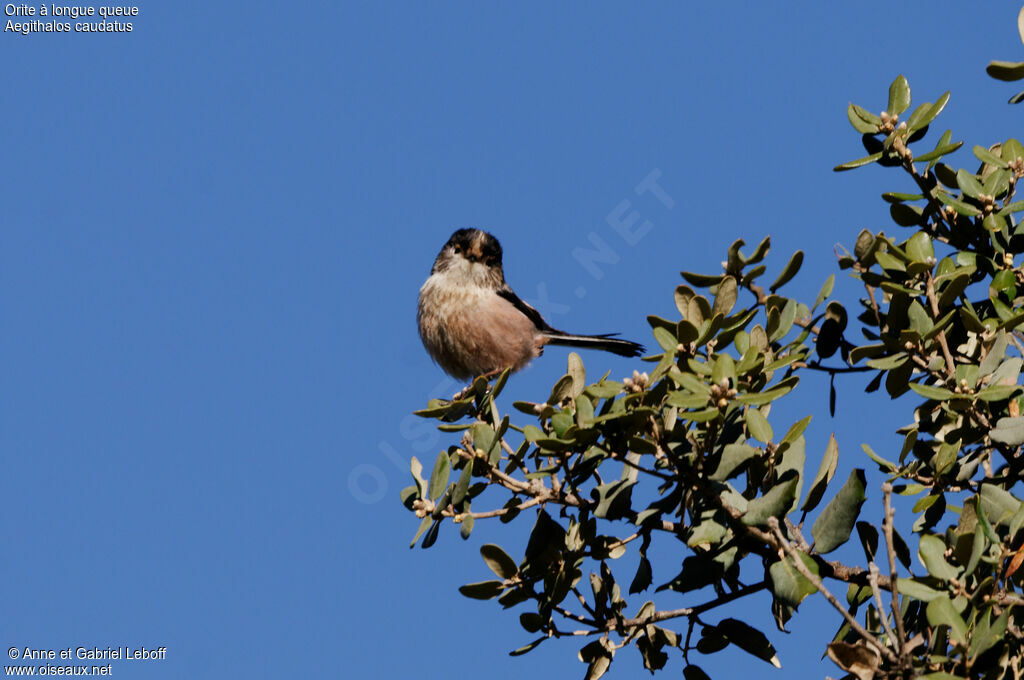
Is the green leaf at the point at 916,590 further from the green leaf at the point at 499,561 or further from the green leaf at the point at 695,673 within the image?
the green leaf at the point at 499,561

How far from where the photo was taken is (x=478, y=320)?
20.5 ft

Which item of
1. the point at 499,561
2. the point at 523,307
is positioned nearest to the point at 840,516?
the point at 499,561

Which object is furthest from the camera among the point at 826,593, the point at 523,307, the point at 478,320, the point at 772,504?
the point at 523,307

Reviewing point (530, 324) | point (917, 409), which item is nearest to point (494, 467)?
point (917, 409)

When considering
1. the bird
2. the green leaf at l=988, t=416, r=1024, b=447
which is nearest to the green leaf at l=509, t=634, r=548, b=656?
the green leaf at l=988, t=416, r=1024, b=447

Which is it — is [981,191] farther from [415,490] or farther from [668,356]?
[415,490]

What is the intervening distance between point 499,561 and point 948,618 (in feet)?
4.16

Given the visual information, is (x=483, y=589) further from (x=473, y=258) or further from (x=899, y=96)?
(x=473, y=258)

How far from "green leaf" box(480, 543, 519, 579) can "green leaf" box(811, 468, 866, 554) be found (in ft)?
2.92

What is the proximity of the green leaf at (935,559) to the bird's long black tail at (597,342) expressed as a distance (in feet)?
12.4

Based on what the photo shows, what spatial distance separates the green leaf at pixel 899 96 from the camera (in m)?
3.39

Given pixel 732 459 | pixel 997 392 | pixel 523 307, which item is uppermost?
pixel 523 307

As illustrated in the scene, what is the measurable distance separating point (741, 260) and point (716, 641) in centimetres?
121

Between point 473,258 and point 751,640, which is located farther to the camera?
point 473,258
